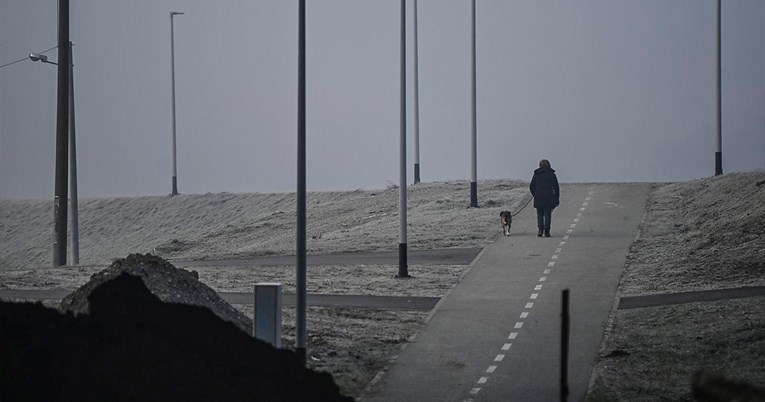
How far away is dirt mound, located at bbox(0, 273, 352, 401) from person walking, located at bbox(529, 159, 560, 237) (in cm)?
1956

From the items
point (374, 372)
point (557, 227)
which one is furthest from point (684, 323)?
point (557, 227)

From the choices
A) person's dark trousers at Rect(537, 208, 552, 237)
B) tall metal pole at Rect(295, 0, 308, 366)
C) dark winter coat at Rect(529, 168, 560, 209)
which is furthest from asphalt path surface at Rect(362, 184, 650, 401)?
tall metal pole at Rect(295, 0, 308, 366)

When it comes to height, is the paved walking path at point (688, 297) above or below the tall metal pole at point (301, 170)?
below

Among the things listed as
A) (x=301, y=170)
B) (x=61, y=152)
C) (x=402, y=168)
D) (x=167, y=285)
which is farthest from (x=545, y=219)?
(x=301, y=170)

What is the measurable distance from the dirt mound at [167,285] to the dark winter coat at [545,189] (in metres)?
14.5

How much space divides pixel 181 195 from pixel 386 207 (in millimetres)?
18627

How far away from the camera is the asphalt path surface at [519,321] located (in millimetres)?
17406

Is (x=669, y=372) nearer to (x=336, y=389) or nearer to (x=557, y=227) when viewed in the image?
(x=336, y=389)

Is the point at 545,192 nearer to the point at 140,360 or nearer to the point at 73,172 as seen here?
the point at 73,172

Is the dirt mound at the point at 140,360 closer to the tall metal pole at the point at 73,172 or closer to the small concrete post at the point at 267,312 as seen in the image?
the small concrete post at the point at 267,312

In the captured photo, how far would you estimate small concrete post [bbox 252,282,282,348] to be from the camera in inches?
696

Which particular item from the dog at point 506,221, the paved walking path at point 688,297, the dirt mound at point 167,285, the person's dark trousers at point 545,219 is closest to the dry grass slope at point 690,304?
the paved walking path at point 688,297

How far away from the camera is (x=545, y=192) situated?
112 ft

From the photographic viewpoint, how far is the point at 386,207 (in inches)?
1857
